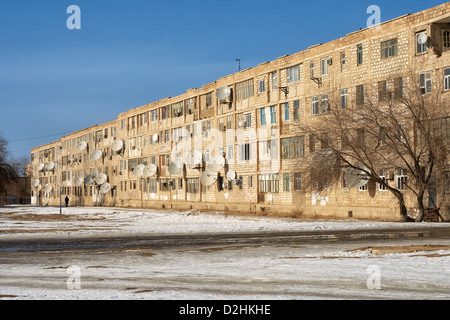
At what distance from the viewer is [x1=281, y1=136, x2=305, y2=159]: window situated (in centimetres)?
4994

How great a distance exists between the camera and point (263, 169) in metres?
55.2

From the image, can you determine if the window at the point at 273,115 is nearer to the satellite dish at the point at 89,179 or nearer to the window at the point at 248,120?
the window at the point at 248,120

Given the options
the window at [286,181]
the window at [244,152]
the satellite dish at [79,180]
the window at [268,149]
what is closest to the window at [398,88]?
the window at [286,181]

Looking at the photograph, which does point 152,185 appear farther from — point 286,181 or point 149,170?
point 286,181

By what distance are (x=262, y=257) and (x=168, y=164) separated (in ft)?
188

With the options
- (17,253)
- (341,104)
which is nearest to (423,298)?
(17,253)

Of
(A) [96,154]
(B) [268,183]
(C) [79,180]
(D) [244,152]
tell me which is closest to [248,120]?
(D) [244,152]

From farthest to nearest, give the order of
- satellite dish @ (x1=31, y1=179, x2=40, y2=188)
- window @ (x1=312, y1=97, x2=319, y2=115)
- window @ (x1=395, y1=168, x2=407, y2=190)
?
satellite dish @ (x1=31, y1=179, x2=40, y2=188)
window @ (x1=312, y1=97, x2=319, y2=115)
window @ (x1=395, y1=168, x2=407, y2=190)

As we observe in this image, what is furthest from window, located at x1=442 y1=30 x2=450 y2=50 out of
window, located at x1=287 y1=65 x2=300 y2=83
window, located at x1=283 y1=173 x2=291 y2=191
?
window, located at x1=283 y1=173 x2=291 y2=191

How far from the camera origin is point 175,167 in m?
68.8

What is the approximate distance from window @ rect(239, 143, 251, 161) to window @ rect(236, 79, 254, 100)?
4.24 m

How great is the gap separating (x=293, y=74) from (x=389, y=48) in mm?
11055

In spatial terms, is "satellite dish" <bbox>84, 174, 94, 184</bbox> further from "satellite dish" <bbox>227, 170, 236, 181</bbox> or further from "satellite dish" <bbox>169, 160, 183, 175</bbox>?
"satellite dish" <bbox>227, 170, 236, 181</bbox>

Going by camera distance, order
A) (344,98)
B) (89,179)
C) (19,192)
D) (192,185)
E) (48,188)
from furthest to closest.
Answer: (19,192), (48,188), (89,179), (192,185), (344,98)
